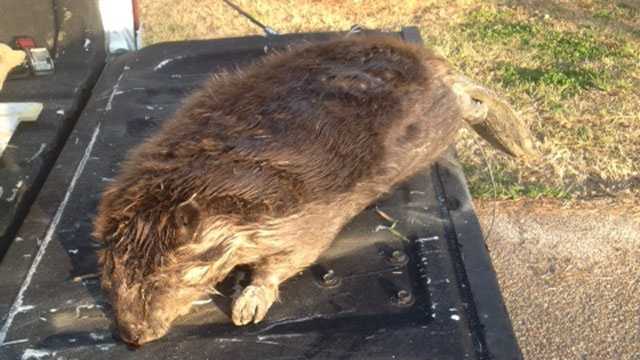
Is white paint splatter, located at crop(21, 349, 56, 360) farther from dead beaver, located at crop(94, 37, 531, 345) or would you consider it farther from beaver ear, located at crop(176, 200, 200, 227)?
beaver ear, located at crop(176, 200, 200, 227)

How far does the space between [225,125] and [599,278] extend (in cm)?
243

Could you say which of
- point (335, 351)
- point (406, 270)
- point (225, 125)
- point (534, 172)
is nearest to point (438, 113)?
point (406, 270)

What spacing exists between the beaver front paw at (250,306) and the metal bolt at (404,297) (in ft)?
1.38

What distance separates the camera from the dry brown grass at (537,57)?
4.46 meters

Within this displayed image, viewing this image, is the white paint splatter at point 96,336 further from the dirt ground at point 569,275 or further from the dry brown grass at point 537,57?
the dry brown grass at point 537,57

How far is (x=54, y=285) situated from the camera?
2.46 m

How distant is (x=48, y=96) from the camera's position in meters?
3.66

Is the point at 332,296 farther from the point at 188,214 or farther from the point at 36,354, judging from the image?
the point at 36,354

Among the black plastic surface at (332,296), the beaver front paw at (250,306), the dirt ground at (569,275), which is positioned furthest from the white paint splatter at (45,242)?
the dirt ground at (569,275)

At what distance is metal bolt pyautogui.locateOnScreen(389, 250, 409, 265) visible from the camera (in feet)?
8.11

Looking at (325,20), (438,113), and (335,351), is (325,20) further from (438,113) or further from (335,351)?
(335,351)

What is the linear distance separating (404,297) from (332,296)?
23cm

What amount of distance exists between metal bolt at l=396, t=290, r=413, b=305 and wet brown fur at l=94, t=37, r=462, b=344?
0.31 metres

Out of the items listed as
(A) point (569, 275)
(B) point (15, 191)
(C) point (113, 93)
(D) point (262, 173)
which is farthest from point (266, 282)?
(A) point (569, 275)
